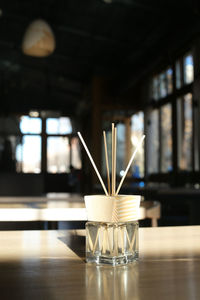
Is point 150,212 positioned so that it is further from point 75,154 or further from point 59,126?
point 59,126

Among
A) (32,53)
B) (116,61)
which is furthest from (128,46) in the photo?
(32,53)

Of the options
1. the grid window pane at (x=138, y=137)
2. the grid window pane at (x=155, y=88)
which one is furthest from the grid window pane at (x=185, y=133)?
the grid window pane at (x=138, y=137)

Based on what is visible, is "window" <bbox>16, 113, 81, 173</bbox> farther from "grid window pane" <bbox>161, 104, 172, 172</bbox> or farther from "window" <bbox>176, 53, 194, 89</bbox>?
"window" <bbox>176, 53, 194, 89</bbox>

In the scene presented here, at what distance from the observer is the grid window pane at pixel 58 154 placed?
15023mm

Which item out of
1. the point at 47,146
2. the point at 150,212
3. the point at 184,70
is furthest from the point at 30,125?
the point at 150,212

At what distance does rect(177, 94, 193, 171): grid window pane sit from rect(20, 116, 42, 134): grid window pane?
833cm

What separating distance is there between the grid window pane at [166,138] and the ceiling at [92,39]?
104cm

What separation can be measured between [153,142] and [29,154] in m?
6.83

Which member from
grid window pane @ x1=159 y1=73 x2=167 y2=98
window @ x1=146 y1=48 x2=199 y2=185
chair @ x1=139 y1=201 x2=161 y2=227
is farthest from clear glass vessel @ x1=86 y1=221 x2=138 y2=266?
grid window pane @ x1=159 y1=73 x2=167 y2=98

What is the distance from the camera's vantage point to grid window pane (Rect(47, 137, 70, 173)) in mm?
15023

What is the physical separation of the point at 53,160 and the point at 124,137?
505 cm

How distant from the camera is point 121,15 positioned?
7211mm

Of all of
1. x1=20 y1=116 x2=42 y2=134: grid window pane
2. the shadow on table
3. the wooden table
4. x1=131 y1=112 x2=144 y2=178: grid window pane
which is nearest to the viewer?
the wooden table

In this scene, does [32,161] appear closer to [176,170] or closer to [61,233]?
[176,170]
